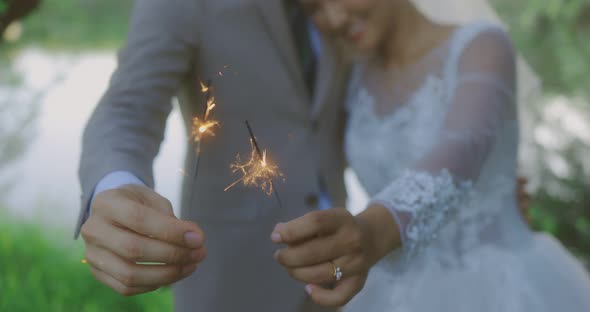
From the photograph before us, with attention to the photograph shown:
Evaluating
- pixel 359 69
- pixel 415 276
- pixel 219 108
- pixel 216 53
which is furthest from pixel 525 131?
pixel 219 108

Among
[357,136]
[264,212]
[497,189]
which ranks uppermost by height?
[264,212]

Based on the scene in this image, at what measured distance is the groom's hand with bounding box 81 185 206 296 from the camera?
0.42 metres

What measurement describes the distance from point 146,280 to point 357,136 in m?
0.65

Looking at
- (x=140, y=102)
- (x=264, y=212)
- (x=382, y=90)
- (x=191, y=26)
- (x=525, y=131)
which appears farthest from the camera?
(x=525, y=131)

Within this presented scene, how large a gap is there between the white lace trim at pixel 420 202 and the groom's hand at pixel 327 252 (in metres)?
0.09

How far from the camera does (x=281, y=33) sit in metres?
0.83

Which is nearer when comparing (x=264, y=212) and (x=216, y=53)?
(x=264, y=212)

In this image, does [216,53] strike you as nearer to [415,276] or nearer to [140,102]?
[140,102]

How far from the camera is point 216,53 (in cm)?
74

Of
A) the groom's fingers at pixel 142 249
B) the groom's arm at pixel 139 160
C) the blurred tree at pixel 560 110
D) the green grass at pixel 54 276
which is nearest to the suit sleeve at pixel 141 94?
the groom's arm at pixel 139 160

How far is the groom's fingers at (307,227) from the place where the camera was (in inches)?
16.6

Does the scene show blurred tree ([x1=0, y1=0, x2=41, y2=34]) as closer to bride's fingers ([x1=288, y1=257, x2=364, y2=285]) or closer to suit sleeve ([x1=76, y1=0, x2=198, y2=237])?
suit sleeve ([x1=76, y1=0, x2=198, y2=237])

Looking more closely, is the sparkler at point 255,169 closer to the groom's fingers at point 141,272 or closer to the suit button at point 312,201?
the groom's fingers at point 141,272

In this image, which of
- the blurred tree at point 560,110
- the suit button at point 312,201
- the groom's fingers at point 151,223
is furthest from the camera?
the blurred tree at point 560,110
